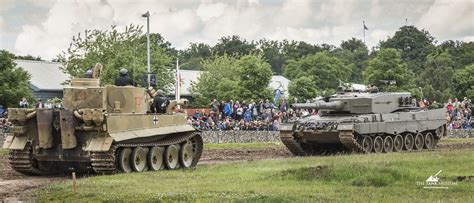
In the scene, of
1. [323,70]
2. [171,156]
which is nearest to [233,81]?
[323,70]

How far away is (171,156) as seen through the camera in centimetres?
2564

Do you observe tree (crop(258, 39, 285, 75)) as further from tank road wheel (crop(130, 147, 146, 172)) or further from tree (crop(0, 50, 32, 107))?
tank road wheel (crop(130, 147, 146, 172))

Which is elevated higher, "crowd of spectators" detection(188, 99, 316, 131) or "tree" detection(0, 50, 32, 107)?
"tree" detection(0, 50, 32, 107)

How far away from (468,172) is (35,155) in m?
12.1

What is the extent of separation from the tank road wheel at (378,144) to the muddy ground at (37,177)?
11.3 ft

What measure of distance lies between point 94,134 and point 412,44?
10033 cm

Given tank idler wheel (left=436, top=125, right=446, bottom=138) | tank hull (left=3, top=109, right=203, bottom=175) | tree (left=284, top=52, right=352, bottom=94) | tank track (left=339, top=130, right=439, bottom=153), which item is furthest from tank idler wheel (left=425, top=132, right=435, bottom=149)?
tree (left=284, top=52, right=352, bottom=94)

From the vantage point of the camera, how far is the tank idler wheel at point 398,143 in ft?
110

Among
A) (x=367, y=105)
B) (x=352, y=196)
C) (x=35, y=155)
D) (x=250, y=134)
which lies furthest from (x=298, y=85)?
(x=352, y=196)

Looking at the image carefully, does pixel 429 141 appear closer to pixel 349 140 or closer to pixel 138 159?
pixel 349 140

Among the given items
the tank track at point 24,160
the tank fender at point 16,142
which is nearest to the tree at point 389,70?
the tank track at point 24,160

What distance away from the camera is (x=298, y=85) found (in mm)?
72688

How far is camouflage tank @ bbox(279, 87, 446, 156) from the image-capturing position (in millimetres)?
31156

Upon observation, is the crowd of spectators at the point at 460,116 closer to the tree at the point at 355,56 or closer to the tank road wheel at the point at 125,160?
the tank road wheel at the point at 125,160
